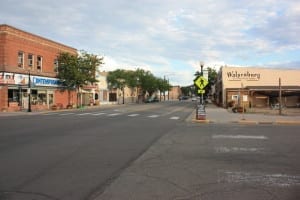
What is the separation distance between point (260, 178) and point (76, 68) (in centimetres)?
5179

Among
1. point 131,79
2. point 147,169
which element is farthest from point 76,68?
point 147,169

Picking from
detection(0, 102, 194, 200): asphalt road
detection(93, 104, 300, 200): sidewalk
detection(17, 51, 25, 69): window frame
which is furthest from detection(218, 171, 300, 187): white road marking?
detection(17, 51, 25, 69): window frame

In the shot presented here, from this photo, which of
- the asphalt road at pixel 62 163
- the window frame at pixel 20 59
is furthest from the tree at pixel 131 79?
the asphalt road at pixel 62 163

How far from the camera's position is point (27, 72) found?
5050 centimetres

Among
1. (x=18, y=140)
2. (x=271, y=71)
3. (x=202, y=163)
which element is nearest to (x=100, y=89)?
(x=271, y=71)

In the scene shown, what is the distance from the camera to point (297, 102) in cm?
6475

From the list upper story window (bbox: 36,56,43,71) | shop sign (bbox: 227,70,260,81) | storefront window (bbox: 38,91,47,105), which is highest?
upper story window (bbox: 36,56,43,71)

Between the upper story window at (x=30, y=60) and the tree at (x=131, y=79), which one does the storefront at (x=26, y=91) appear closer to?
the upper story window at (x=30, y=60)

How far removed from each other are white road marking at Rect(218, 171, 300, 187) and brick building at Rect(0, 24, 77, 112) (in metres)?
39.1

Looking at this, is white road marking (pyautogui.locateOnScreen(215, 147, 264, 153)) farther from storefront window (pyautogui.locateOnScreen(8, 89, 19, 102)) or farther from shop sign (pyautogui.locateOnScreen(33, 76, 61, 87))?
shop sign (pyautogui.locateOnScreen(33, 76, 61, 87))

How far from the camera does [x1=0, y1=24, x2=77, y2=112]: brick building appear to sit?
46438 mm

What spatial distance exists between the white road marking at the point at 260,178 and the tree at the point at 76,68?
50387mm

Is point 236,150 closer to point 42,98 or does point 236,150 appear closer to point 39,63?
point 42,98

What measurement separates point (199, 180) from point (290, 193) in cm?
196
